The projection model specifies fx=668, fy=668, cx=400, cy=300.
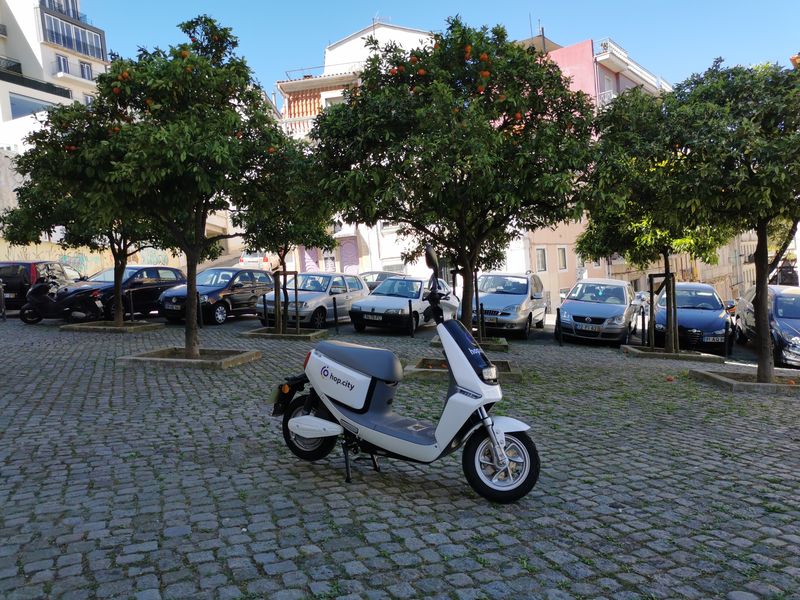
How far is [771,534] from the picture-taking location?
4.04 m

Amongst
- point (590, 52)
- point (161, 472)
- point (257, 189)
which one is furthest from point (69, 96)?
point (161, 472)

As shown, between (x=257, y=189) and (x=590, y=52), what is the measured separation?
1290 inches

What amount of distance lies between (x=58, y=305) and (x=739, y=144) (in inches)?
613

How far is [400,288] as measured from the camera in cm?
1841

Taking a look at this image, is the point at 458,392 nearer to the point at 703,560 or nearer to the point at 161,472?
the point at 703,560

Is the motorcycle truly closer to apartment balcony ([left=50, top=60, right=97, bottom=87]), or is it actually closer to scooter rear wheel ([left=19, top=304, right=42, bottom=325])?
scooter rear wheel ([left=19, top=304, right=42, bottom=325])

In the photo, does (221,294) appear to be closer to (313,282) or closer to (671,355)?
(313,282)

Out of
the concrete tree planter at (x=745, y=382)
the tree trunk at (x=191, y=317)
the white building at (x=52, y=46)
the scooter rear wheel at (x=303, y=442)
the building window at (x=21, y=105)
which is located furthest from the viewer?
the white building at (x=52, y=46)

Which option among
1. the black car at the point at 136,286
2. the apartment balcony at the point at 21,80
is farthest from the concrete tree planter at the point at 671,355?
the apartment balcony at the point at 21,80

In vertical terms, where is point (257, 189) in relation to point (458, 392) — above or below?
above

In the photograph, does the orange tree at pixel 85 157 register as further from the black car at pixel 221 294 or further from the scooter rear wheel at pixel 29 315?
the scooter rear wheel at pixel 29 315

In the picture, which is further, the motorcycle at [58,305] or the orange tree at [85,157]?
the motorcycle at [58,305]

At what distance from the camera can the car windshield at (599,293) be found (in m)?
17.5

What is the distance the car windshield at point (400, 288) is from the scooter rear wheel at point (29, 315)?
876 centimetres
